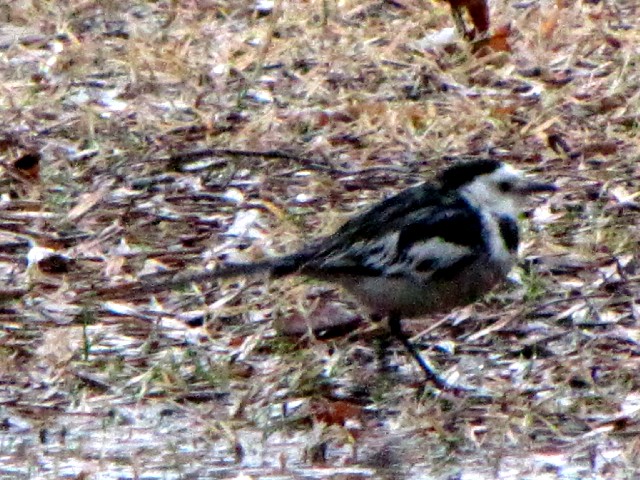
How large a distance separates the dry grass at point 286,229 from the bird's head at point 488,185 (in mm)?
365

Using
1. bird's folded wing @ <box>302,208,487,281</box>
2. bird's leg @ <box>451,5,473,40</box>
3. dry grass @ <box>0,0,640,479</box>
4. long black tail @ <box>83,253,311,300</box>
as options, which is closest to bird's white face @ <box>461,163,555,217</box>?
bird's folded wing @ <box>302,208,487,281</box>

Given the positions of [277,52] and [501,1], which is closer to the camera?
[277,52]

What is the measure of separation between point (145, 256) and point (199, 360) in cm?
103

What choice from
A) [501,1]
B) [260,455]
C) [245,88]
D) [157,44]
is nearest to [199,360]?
[260,455]

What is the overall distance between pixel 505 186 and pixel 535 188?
0.15m

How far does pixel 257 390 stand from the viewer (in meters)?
5.73

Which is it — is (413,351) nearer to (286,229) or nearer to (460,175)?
(460,175)

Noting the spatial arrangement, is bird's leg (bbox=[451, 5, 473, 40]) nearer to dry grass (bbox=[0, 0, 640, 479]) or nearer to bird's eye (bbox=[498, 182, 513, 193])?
dry grass (bbox=[0, 0, 640, 479])

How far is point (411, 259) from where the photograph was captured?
609cm

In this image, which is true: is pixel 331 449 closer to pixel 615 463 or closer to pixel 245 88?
pixel 615 463

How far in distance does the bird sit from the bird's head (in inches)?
1.2

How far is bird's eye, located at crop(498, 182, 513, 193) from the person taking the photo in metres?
6.38

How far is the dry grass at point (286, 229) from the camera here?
5.42 m

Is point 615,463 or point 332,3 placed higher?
point 332,3
